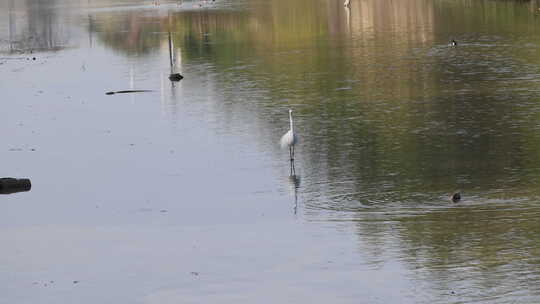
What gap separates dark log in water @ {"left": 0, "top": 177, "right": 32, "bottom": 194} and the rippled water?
366 millimetres

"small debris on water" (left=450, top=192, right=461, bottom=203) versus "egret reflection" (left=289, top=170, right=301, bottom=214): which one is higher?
"egret reflection" (left=289, top=170, right=301, bottom=214)

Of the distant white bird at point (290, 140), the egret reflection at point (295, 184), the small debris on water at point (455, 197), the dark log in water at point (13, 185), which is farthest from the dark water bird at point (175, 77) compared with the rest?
the small debris on water at point (455, 197)

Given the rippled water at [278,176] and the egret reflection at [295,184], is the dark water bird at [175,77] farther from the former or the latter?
the egret reflection at [295,184]

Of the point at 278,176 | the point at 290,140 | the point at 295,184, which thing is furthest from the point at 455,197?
the point at 290,140

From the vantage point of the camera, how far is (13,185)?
30.2 m

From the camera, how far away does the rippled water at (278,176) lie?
21.6 metres

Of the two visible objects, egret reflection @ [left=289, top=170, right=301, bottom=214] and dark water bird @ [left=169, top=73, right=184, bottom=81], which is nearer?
egret reflection @ [left=289, top=170, right=301, bottom=214]

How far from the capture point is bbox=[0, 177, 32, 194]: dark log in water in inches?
1181

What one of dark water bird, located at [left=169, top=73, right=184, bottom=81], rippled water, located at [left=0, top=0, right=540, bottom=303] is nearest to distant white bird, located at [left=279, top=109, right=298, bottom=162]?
rippled water, located at [left=0, top=0, right=540, bottom=303]

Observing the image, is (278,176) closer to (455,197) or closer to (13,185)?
(455,197)

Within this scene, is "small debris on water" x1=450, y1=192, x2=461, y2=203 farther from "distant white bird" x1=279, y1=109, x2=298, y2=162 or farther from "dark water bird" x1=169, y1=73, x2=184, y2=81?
"dark water bird" x1=169, y1=73, x2=184, y2=81

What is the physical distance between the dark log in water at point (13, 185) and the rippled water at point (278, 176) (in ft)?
1.20

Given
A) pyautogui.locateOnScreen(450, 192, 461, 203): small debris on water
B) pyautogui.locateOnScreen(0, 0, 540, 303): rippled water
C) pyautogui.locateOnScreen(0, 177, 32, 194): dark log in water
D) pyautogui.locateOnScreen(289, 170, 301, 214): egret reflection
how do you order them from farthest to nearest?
pyautogui.locateOnScreen(0, 177, 32, 194): dark log in water < pyautogui.locateOnScreen(289, 170, 301, 214): egret reflection < pyautogui.locateOnScreen(450, 192, 461, 203): small debris on water < pyautogui.locateOnScreen(0, 0, 540, 303): rippled water

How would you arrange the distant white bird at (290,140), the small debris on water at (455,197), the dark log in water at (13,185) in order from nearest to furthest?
1. the small debris on water at (455,197)
2. the dark log in water at (13,185)
3. the distant white bird at (290,140)
